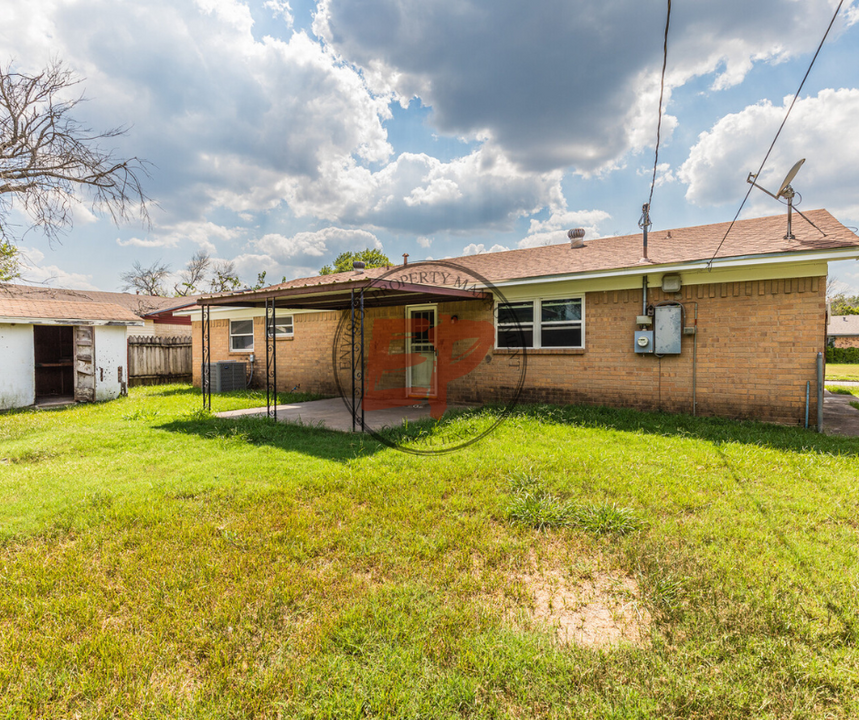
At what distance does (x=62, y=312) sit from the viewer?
11289 mm

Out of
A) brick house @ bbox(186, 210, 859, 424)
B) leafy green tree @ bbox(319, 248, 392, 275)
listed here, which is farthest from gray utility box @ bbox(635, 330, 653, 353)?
leafy green tree @ bbox(319, 248, 392, 275)

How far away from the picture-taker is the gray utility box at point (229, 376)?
13.0 metres

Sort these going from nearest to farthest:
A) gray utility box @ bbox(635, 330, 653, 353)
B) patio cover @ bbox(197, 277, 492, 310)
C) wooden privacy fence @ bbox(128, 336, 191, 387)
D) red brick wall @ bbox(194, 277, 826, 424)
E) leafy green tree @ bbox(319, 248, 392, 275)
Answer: patio cover @ bbox(197, 277, 492, 310) < red brick wall @ bbox(194, 277, 826, 424) < gray utility box @ bbox(635, 330, 653, 353) < wooden privacy fence @ bbox(128, 336, 191, 387) < leafy green tree @ bbox(319, 248, 392, 275)

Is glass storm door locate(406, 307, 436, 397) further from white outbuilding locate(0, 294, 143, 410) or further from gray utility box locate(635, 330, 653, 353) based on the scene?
white outbuilding locate(0, 294, 143, 410)

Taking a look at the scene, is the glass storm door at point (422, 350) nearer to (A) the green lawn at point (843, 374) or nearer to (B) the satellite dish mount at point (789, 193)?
(B) the satellite dish mount at point (789, 193)

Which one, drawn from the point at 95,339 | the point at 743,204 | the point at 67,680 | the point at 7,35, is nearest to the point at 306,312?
the point at 95,339

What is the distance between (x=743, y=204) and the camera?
6.70 meters

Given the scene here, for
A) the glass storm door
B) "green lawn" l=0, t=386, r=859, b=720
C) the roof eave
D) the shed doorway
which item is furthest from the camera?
the shed doorway

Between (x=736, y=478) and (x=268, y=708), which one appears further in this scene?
(x=736, y=478)

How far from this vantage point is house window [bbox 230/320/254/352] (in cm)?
1435

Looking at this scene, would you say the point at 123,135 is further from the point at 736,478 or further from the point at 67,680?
the point at 736,478

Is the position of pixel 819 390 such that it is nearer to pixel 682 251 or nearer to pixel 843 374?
pixel 682 251

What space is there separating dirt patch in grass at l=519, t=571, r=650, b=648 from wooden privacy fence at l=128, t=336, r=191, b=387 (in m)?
17.1

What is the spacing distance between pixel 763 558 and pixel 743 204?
582 cm
